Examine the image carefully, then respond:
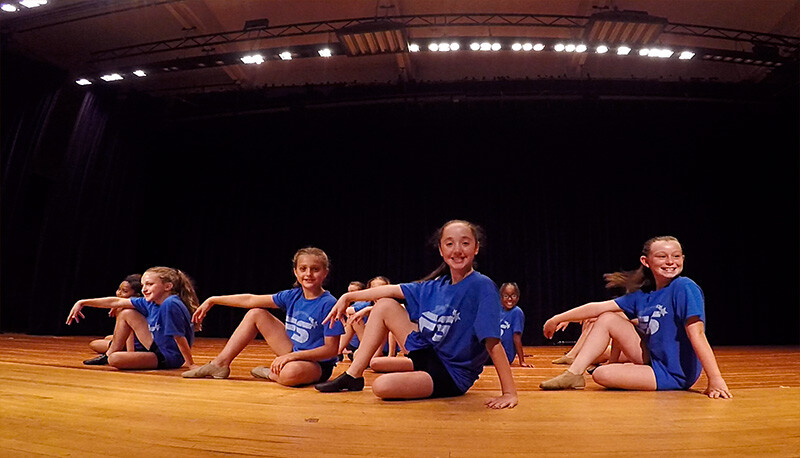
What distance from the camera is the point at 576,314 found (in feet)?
9.35

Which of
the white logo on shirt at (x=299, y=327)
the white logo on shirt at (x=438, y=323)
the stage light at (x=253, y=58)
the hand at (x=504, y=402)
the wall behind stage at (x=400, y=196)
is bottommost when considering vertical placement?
the hand at (x=504, y=402)

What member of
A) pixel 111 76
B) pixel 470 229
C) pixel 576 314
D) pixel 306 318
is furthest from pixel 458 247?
pixel 111 76

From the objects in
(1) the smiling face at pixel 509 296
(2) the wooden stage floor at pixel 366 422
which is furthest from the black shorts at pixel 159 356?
(1) the smiling face at pixel 509 296

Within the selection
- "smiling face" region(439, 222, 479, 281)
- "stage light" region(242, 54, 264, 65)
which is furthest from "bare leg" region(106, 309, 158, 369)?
"stage light" region(242, 54, 264, 65)

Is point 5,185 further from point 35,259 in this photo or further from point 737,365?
point 737,365

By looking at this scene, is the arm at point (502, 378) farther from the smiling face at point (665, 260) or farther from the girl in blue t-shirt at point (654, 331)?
the smiling face at point (665, 260)

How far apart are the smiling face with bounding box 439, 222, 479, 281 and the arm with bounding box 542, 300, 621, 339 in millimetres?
626

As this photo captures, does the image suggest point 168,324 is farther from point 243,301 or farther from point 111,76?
point 111,76

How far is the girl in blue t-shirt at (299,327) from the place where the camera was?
9.65 feet

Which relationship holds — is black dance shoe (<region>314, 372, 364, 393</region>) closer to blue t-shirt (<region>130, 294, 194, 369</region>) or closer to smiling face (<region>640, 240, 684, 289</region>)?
blue t-shirt (<region>130, 294, 194, 369</region>)

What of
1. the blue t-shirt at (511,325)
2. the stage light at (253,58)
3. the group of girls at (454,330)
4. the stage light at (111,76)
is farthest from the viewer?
the stage light at (111,76)

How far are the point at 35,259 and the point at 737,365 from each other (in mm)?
10271

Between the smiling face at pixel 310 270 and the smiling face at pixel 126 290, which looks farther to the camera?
the smiling face at pixel 126 290

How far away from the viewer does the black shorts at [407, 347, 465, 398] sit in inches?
96.1
